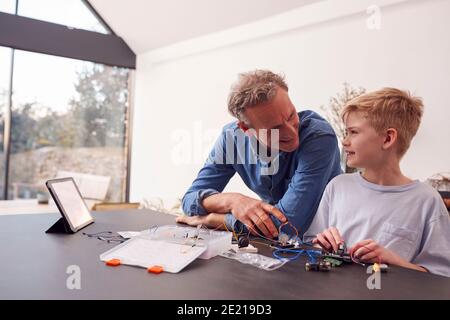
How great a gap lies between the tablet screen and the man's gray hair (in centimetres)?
59

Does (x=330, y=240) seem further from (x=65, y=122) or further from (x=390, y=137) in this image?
(x=65, y=122)

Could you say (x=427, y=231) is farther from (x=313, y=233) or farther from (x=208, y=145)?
(x=208, y=145)

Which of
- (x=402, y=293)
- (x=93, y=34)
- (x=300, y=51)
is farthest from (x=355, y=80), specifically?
(x=93, y=34)

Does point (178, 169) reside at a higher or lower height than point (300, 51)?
lower

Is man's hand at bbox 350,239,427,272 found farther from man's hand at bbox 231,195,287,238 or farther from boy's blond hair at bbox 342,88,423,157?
boy's blond hair at bbox 342,88,423,157

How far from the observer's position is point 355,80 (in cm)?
317

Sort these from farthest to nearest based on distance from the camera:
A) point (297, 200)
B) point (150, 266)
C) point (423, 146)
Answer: point (423, 146) < point (297, 200) < point (150, 266)

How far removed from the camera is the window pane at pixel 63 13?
4641 mm

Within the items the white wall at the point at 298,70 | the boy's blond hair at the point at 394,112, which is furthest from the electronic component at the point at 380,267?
the white wall at the point at 298,70

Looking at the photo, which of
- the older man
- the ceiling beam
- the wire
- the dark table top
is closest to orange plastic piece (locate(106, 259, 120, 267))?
the dark table top

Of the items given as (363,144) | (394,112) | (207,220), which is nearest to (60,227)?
(207,220)

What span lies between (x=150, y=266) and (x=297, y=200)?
626 millimetres

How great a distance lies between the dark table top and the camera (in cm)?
66

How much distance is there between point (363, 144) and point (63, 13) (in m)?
4.50
